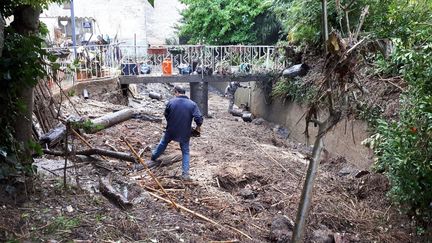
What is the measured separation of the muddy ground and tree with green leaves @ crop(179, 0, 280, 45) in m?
11.4

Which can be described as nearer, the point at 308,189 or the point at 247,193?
the point at 308,189

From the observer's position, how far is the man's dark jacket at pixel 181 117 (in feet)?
22.1

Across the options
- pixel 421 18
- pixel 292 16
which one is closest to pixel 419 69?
pixel 421 18

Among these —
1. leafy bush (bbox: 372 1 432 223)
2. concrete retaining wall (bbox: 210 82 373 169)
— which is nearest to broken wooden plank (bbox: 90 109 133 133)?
concrete retaining wall (bbox: 210 82 373 169)

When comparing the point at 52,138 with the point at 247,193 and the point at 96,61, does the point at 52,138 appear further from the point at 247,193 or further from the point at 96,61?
the point at 96,61

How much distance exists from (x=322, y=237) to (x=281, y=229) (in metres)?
0.60

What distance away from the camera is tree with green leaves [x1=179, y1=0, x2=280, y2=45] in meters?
19.6

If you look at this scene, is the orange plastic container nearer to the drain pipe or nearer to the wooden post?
the drain pipe

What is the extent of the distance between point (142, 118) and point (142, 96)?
6416 mm

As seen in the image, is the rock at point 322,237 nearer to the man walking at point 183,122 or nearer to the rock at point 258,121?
the man walking at point 183,122

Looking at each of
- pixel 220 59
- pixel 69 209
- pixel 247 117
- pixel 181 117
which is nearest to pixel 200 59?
pixel 220 59

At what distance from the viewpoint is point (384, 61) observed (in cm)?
858

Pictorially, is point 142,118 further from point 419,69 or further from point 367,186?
point 419,69

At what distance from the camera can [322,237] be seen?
538cm
